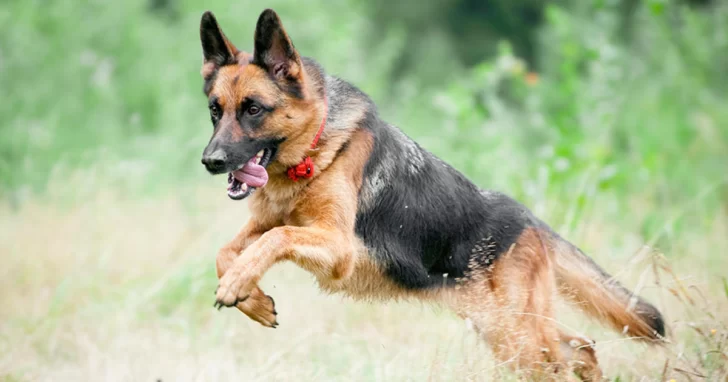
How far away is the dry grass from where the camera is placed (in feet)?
16.8

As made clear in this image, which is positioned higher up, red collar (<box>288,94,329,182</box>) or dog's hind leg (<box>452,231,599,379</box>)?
red collar (<box>288,94,329,182</box>)

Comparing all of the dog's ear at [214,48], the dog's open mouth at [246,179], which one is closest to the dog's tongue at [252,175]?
the dog's open mouth at [246,179]

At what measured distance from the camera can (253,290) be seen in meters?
4.45

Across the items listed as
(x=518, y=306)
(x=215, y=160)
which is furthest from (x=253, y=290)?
(x=518, y=306)

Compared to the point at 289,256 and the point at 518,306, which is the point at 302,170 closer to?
the point at 289,256

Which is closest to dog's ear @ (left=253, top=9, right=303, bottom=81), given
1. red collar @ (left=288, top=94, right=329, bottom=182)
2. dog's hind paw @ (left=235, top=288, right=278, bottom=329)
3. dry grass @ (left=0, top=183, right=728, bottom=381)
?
red collar @ (left=288, top=94, right=329, bottom=182)

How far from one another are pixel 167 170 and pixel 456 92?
13.6 ft

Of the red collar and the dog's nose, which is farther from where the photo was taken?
the red collar

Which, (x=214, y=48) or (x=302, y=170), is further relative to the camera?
(x=214, y=48)

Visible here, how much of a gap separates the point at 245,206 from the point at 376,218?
402 centimetres

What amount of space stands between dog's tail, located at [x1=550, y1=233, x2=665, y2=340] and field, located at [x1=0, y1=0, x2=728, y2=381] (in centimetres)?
17

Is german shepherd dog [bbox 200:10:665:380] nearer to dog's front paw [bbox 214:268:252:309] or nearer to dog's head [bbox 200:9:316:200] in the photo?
dog's head [bbox 200:9:316:200]

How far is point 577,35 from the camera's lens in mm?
10875

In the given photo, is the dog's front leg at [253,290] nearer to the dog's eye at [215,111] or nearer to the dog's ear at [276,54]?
the dog's eye at [215,111]
